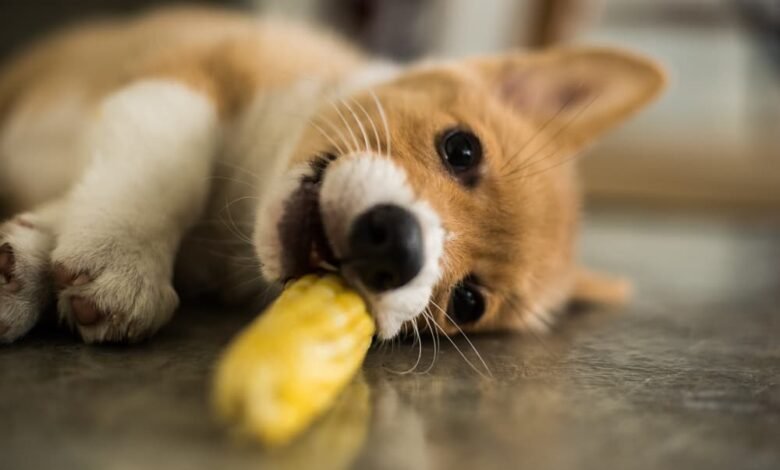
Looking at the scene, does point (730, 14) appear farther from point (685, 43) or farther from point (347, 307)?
point (347, 307)

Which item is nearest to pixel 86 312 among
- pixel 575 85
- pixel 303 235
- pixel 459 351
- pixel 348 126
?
pixel 303 235

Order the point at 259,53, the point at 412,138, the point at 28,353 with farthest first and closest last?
the point at 259,53, the point at 412,138, the point at 28,353

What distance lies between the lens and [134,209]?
68.7 inches

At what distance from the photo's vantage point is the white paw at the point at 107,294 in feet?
5.01

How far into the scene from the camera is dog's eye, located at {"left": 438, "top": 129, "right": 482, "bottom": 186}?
1.86 metres

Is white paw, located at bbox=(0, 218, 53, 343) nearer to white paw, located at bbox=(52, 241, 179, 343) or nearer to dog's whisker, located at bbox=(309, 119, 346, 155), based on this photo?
white paw, located at bbox=(52, 241, 179, 343)

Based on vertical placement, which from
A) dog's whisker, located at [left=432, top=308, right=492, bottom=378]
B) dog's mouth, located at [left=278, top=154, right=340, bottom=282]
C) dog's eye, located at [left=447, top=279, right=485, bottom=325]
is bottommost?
dog's whisker, located at [left=432, top=308, right=492, bottom=378]

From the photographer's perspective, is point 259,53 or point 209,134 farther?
point 259,53

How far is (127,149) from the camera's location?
75.7 inches

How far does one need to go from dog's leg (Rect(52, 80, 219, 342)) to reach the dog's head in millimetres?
249

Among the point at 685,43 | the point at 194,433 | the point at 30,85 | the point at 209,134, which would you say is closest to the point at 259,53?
the point at 209,134

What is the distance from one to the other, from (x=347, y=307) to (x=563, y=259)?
3.14ft

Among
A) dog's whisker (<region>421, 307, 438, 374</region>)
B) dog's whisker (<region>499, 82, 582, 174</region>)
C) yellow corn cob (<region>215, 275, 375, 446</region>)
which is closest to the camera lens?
yellow corn cob (<region>215, 275, 375, 446</region>)

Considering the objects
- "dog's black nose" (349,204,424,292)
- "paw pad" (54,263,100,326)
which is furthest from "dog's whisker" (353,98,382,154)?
"paw pad" (54,263,100,326)
